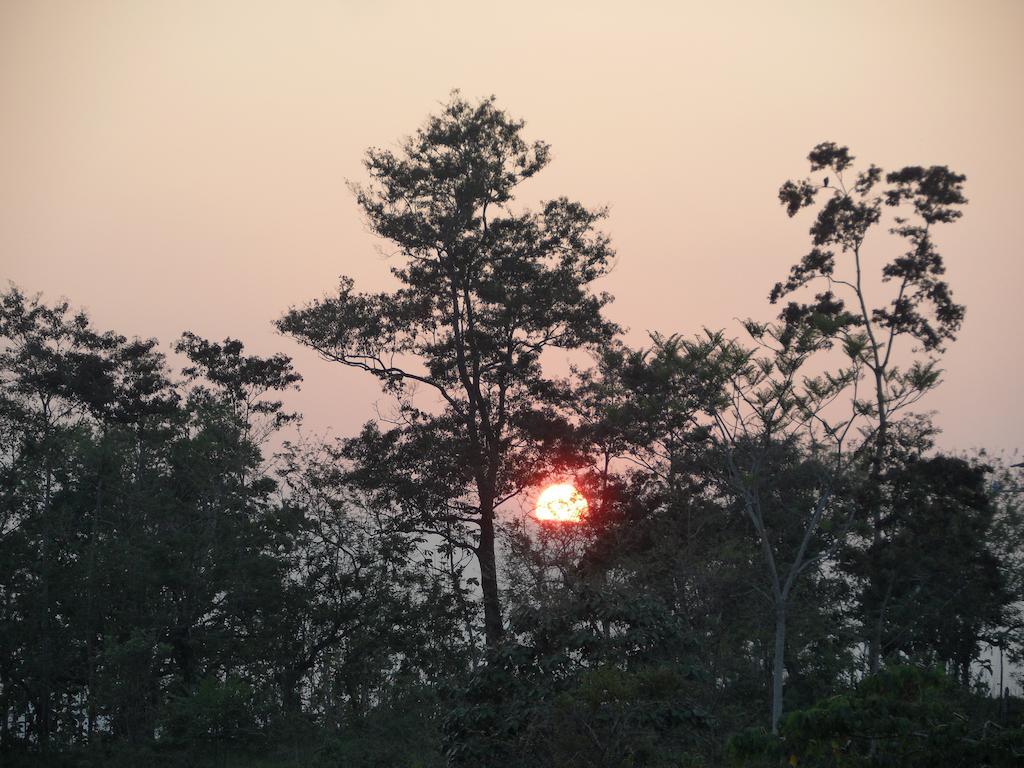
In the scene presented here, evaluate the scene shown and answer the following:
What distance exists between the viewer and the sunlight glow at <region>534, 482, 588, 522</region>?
28172 mm

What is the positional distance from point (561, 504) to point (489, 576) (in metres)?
3.34

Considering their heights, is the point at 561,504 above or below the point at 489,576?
above

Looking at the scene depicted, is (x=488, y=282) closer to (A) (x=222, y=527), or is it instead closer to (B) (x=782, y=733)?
(A) (x=222, y=527)

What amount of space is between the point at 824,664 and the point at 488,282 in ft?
45.4

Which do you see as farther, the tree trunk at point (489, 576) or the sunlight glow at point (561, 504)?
the sunlight glow at point (561, 504)

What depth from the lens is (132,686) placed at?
22.5m

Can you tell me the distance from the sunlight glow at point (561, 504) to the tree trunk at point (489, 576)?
57.8 inches

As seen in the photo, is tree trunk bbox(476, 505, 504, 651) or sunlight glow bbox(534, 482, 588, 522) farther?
sunlight glow bbox(534, 482, 588, 522)

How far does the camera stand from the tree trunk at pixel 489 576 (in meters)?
26.5

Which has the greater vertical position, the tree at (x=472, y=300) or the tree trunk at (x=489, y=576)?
the tree at (x=472, y=300)

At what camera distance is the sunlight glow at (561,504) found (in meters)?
28.2

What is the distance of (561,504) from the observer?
2897cm

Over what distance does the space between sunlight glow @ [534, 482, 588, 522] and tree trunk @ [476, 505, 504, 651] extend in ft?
4.81

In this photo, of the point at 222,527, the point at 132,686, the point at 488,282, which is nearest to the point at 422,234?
the point at 488,282
